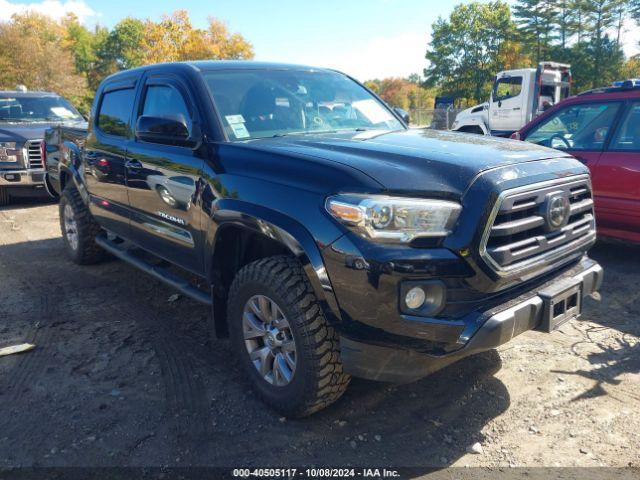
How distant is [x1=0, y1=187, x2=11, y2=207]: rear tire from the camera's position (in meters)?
9.49

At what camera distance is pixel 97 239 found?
17.9 feet

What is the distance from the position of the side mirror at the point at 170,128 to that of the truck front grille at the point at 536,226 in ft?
6.39

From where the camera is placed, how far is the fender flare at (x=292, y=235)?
2.54 meters

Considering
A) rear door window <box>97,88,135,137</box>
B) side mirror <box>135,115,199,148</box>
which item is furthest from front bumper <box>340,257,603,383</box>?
rear door window <box>97,88,135,137</box>

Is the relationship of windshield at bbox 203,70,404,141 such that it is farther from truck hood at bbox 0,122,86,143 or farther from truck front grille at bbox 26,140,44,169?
truck front grille at bbox 26,140,44,169

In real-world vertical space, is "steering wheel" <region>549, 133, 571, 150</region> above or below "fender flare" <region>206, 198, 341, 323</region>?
above

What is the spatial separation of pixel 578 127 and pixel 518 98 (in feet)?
40.9

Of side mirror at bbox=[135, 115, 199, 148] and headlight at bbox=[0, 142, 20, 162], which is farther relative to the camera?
headlight at bbox=[0, 142, 20, 162]

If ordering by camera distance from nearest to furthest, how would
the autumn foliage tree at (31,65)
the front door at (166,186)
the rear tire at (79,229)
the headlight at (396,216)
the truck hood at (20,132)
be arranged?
1. the headlight at (396,216)
2. the front door at (166,186)
3. the rear tire at (79,229)
4. the truck hood at (20,132)
5. the autumn foliage tree at (31,65)

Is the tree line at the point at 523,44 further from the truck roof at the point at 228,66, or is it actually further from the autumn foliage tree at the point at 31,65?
the truck roof at the point at 228,66

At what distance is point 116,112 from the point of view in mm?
4785

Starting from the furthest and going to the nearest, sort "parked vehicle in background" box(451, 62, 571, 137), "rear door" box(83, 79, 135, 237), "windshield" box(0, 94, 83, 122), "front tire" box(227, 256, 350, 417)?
"parked vehicle in background" box(451, 62, 571, 137) < "windshield" box(0, 94, 83, 122) < "rear door" box(83, 79, 135, 237) < "front tire" box(227, 256, 350, 417)

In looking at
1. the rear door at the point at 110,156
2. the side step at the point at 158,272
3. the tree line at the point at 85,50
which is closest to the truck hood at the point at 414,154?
the side step at the point at 158,272

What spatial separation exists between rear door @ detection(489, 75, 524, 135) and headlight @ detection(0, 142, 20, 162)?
13.9 meters
